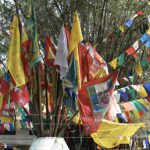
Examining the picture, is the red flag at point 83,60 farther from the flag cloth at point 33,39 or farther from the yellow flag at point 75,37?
the flag cloth at point 33,39

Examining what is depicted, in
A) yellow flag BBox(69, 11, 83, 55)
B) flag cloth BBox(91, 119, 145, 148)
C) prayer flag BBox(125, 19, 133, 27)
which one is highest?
prayer flag BBox(125, 19, 133, 27)

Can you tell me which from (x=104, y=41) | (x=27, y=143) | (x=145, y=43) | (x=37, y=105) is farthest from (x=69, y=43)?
(x=27, y=143)

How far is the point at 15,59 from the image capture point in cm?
1176

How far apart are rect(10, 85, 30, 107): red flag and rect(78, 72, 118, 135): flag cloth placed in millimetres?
1336

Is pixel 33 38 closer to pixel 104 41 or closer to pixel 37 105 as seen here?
pixel 37 105

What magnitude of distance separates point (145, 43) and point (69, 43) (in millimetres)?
4298

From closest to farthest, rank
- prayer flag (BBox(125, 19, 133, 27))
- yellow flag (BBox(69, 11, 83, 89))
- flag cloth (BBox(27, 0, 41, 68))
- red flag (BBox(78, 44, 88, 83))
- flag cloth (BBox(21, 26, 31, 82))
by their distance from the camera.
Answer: yellow flag (BBox(69, 11, 83, 89))
flag cloth (BBox(27, 0, 41, 68))
flag cloth (BBox(21, 26, 31, 82))
red flag (BBox(78, 44, 88, 83))
prayer flag (BBox(125, 19, 133, 27))

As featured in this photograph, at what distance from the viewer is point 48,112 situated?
13.2 m

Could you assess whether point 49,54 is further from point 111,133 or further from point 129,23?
point 129,23

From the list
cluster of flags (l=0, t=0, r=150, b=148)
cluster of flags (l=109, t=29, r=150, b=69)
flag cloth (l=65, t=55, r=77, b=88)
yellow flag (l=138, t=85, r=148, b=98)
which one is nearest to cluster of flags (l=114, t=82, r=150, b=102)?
yellow flag (l=138, t=85, r=148, b=98)

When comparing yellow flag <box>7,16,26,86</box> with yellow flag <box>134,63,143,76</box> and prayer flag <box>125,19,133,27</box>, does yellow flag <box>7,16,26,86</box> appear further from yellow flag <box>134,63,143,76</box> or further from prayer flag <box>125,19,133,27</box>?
yellow flag <box>134,63,143,76</box>

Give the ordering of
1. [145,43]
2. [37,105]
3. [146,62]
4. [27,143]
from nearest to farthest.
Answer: [37,105], [145,43], [146,62], [27,143]

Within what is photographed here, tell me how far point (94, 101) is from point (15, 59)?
226cm

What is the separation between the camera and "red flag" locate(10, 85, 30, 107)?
37.8 ft
